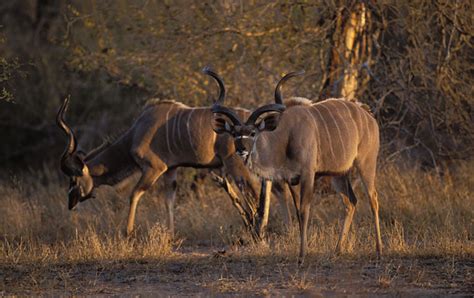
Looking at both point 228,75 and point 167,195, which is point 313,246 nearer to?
point 167,195

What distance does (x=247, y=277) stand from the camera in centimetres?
597

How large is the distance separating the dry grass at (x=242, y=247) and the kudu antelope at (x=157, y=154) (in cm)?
36

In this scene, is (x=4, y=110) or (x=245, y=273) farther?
(x=4, y=110)

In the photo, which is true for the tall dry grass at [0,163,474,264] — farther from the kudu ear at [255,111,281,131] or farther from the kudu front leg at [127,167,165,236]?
the kudu ear at [255,111,281,131]

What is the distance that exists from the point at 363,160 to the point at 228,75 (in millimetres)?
3469

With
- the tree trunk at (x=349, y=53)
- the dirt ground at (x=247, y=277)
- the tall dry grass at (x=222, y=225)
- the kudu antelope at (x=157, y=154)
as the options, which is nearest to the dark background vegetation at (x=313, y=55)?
the tree trunk at (x=349, y=53)

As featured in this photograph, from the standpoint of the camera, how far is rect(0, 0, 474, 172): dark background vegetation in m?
9.15

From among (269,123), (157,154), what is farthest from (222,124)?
(157,154)

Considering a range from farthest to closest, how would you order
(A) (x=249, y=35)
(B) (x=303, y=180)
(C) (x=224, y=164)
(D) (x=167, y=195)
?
1. (A) (x=249, y=35)
2. (D) (x=167, y=195)
3. (C) (x=224, y=164)
4. (B) (x=303, y=180)

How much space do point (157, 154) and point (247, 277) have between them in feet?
9.02

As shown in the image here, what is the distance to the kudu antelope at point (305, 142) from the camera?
6.66m

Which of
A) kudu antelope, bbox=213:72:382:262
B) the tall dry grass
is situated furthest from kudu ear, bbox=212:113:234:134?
the tall dry grass

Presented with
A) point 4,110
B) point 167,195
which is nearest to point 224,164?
point 167,195

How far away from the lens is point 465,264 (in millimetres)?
6148
